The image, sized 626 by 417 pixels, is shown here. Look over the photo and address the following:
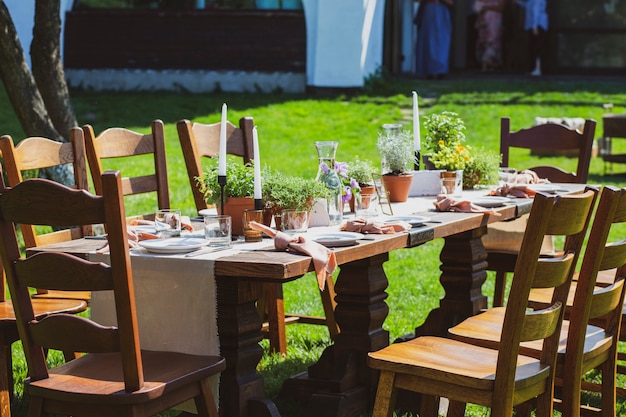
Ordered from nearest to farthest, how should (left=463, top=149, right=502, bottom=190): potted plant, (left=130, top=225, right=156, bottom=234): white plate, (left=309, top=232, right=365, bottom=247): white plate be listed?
(left=309, top=232, right=365, bottom=247): white plate, (left=130, top=225, right=156, bottom=234): white plate, (left=463, top=149, right=502, bottom=190): potted plant

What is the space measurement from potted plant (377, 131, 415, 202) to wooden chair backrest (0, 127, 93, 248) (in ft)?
4.08

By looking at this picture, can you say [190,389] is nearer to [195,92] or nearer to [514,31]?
[195,92]

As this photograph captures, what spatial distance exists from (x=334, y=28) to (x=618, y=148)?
4290mm

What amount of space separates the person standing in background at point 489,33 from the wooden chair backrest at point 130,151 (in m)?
13.8

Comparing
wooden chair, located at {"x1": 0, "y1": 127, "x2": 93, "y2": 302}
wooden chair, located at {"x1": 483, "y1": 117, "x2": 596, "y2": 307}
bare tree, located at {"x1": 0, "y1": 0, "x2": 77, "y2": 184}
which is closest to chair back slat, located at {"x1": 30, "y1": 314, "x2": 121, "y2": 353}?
wooden chair, located at {"x1": 0, "y1": 127, "x2": 93, "y2": 302}

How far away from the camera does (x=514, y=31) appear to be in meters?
18.2

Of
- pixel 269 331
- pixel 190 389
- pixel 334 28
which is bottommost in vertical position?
pixel 269 331

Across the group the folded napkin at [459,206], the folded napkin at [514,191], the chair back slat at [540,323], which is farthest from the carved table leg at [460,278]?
the chair back slat at [540,323]

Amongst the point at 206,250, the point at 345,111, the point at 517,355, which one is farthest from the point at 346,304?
the point at 345,111

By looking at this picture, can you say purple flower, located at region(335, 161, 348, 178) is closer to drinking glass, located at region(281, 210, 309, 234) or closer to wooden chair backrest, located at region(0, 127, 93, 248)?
drinking glass, located at region(281, 210, 309, 234)

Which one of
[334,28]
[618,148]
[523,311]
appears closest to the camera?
[523,311]

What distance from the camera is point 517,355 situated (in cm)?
307

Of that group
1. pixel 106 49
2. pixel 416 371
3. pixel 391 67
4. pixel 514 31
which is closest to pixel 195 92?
pixel 106 49

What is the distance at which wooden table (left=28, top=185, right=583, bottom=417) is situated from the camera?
333cm
